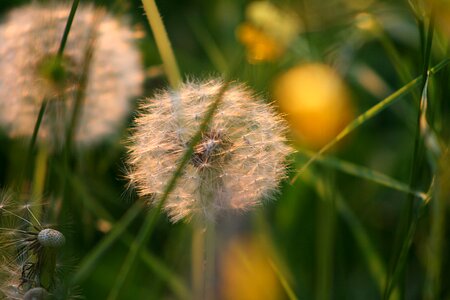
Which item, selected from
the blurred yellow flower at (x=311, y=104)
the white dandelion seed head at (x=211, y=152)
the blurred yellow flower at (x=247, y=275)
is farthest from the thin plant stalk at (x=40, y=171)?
the blurred yellow flower at (x=311, y=104)

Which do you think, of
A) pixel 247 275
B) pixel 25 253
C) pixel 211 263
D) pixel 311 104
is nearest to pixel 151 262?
pixel 211 263

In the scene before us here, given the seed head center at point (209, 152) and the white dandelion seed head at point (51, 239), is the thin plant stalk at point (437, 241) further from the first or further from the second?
the white dandelion seed head at point (51, 239)

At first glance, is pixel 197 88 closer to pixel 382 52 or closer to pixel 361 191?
pixel 361 191

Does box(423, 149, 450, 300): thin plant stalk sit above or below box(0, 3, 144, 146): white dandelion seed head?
below

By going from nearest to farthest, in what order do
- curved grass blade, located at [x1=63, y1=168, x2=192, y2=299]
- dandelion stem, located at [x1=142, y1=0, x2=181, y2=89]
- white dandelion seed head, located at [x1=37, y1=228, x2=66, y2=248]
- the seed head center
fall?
white dandelion seed head, located at [x1=37, y1=228, x2=66, y2=248]
the seed head center
dandelion stem, located at [x1=142, y1=0, x2=181, y2=89]
curved grass blade, located at [x1=63, y1=168, x2=192, y2=299]

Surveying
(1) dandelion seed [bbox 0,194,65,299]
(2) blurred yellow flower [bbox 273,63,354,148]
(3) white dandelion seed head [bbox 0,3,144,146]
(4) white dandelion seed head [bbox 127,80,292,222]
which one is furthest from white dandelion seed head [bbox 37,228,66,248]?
(2) blurred yellow flower [bbox 273,63,354,148]

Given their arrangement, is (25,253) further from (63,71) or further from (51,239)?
(63,71)

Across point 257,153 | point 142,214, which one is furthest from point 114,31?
point 257,153

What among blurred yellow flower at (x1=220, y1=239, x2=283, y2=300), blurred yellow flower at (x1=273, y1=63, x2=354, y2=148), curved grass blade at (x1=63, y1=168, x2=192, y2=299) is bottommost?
blurred yellow flower at (x1=220, y1=239, x2=283, y2=300)

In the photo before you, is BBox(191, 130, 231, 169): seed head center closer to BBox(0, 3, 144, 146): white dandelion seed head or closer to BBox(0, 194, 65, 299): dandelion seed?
BBox(0, 194, 65, 299): dandelion seed
